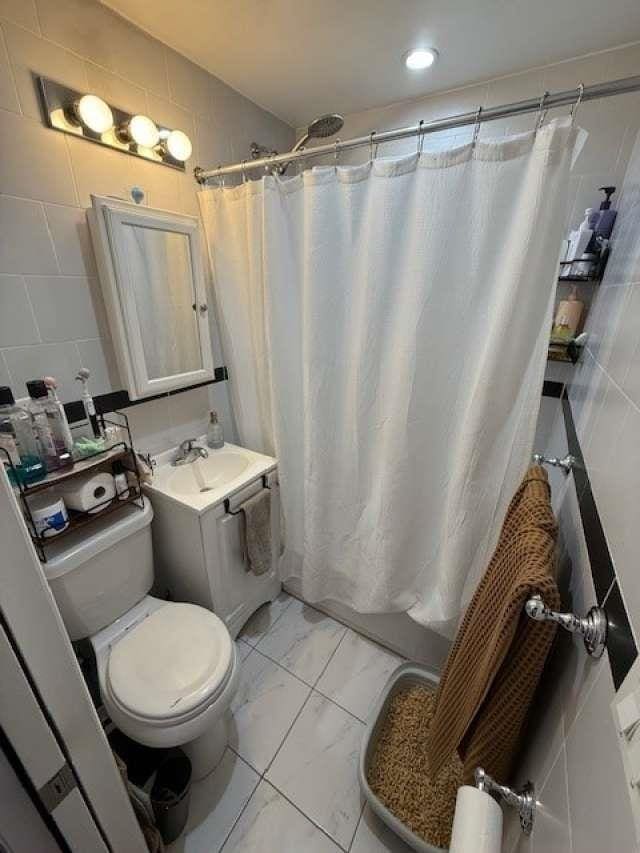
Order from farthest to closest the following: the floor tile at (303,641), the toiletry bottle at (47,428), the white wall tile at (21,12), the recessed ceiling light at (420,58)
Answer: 1. the floor tile at (303,641)
2. the recessed ceiling light at (420,58)
3. the toiletry bottle at (47,428)
4. the white wall tile at (21,12)

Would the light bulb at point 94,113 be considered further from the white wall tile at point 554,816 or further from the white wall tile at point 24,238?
the white wall tile at point 554,816

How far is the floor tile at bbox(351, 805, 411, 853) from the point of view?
1.04m

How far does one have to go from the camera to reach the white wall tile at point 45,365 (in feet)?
3.41

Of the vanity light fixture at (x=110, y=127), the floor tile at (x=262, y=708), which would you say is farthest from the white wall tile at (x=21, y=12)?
the floor tile at (x=262, y=708)

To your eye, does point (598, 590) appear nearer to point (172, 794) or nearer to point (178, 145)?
point (172, 794)

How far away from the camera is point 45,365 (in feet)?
3.61

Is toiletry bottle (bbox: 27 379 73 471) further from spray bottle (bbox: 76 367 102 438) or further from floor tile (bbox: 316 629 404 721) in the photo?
floor tile (bbox: 316 629 404 721)

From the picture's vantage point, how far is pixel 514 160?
0.87m

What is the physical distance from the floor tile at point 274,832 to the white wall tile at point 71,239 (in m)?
1.85

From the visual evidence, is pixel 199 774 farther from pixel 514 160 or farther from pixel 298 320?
pixel 514 160

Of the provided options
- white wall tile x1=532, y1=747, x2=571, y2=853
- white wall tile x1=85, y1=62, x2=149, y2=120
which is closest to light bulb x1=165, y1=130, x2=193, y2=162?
white wall tile x1=85, y1=62, x2=149, y2=120

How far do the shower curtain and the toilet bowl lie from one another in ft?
1.93

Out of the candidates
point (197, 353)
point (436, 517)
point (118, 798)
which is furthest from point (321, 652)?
point (197, 353)

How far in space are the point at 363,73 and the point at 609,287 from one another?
1.24m
